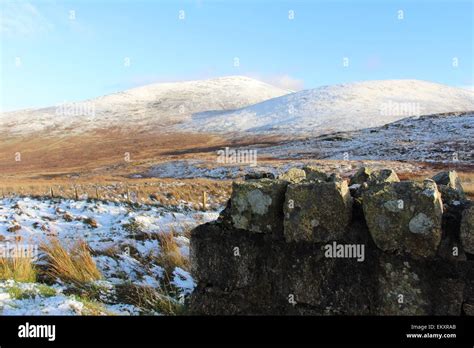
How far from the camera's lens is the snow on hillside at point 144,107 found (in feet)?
432

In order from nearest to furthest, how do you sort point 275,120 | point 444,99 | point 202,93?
point 275,120 < point 444,99 < point 202,93

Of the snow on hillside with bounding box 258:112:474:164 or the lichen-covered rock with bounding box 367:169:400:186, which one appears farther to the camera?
the snow on hillside with bounding box 258:112:474:164

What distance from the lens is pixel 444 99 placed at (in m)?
118

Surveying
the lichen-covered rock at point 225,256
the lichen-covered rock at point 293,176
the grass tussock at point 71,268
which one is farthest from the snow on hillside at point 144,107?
the lichen-covered rock at point 225,256

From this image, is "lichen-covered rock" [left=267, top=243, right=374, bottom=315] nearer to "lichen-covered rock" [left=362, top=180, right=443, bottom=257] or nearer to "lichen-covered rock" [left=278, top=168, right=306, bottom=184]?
"lichen-covered rock" [left=362, top=180, right=443, bottom=257]

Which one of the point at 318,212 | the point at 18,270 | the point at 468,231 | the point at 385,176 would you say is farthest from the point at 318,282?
the point at 18,270

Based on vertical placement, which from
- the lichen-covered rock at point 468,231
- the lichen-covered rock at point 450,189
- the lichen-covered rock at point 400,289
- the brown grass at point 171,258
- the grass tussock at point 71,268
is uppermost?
the lichen-covered rock at point 450,189

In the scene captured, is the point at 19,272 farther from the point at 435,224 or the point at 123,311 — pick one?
the point at 435,224

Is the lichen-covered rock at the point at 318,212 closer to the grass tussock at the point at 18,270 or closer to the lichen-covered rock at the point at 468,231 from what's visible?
the lichen-covered rock at the point at 468,231

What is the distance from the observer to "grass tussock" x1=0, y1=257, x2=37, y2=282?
15.9ft

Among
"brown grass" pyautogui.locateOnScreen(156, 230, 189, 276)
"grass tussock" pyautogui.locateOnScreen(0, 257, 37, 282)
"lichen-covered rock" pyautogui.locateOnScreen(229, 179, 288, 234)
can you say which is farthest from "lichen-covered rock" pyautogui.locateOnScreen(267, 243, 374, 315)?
"grass tussock" pyautogui.locateOnScreen(0, 257, 37, 282)

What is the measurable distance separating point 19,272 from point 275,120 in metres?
107

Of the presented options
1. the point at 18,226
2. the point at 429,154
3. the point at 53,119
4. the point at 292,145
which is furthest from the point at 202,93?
the point at 18,226

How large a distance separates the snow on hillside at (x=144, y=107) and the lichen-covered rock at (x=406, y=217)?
123 meters
